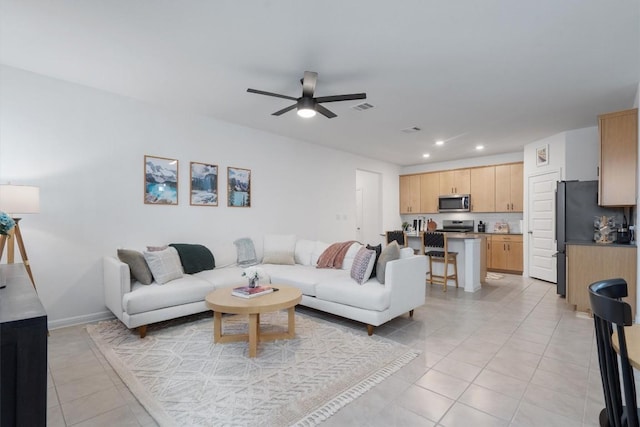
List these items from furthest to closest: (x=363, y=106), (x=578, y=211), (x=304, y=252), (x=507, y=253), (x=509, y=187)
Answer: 1. (x=509, y=187)
2. (x=507, y=253)
3. (x=304, y=252)
4. (x=578, y=211)
5. (x=363, y=106)

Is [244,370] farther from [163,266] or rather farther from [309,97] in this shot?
[309,97]

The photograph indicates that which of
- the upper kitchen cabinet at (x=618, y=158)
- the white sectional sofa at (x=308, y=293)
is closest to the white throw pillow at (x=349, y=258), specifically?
the white sectional sofa at (x=308, y=293)

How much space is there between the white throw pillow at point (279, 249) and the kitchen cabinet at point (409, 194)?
4.24 metres

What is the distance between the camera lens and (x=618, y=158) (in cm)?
364

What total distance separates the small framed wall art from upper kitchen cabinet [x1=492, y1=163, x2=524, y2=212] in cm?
73

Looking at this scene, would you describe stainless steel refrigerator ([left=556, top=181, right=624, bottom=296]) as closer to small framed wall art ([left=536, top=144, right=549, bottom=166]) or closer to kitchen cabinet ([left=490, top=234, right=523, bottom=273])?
small framed wall art ([left=536, top=144, right=549, bottom=166])

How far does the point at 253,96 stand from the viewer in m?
3.81

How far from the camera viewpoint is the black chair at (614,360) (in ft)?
3.35

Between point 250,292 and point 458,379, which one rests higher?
point 250,292

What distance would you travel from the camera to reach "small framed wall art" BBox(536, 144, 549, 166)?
5613 millimetres

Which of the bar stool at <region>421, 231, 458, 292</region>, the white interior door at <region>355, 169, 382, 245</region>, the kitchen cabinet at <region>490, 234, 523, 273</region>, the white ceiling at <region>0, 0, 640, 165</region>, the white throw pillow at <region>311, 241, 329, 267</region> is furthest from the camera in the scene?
the white interior door at <region>355, 169, 382, 245</region>

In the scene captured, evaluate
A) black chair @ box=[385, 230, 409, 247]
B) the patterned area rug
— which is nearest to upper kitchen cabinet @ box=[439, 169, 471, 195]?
black chair @ box=[385, 230, 409, 247]

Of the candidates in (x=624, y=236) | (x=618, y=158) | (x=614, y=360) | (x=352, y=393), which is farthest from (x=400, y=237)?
(x=614, y=360)

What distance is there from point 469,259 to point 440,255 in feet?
1.49
